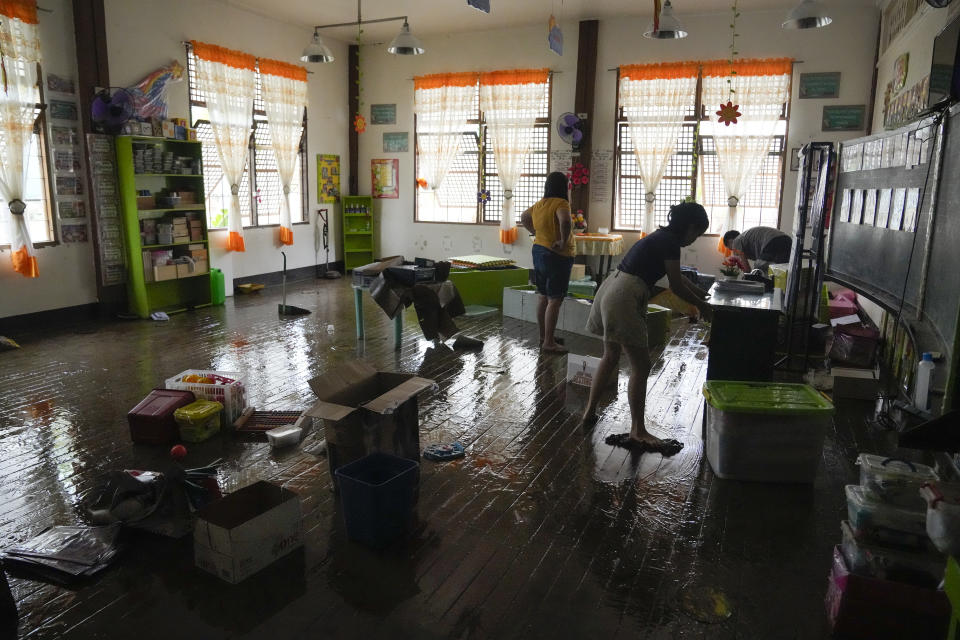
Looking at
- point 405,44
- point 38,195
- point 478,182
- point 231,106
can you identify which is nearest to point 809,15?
point 405,44

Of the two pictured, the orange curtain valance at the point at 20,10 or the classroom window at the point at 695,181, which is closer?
the orange curtain valance at the point at 20,10

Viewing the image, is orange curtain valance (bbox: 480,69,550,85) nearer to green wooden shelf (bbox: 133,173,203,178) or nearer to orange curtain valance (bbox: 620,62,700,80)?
orange curtain valance (bbox: 620,62,700,80)

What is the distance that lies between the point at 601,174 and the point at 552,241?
4.48 m

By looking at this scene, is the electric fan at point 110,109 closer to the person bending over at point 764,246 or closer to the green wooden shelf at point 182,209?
the green wooden shelf at point 182,209

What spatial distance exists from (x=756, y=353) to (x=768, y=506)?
1127 millimetres

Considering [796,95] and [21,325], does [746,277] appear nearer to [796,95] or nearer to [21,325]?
[796,95]

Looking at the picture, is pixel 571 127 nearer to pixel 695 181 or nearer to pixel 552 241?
pixel 695 181

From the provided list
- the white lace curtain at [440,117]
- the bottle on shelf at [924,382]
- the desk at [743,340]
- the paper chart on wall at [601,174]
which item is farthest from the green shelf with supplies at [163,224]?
the bottle on shelf at [924,382]

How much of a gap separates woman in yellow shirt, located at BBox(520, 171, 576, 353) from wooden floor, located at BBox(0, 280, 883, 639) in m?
0.88

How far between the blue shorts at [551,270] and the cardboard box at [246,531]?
11.1 feet

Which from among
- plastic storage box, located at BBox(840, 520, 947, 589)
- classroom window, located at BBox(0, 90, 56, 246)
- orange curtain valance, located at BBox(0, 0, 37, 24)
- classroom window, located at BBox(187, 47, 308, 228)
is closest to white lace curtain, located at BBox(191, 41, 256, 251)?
classroom window, located at BBox(187, 47, 308, 228)

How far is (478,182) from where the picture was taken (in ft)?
34.2

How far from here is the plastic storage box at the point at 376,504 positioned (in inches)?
102

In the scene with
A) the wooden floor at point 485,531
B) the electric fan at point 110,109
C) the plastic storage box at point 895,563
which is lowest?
the wooden floor at point 485,531
